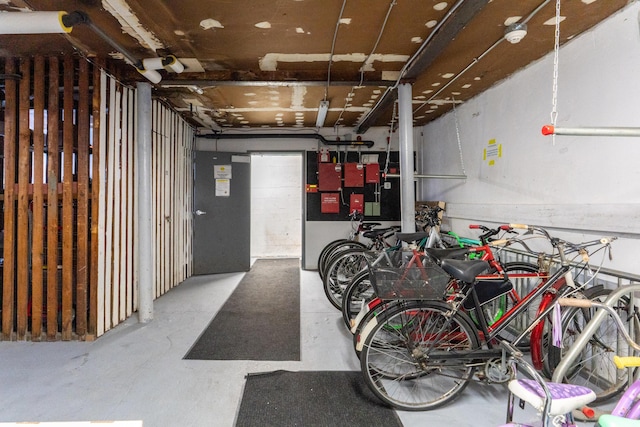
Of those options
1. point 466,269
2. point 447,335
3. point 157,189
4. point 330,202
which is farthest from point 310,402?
point 330,202

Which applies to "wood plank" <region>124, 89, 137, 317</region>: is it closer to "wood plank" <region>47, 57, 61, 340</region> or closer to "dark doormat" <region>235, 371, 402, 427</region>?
"wood plank" <region>47, 57, 61, 340</region>

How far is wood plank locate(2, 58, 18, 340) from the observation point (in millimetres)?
2576

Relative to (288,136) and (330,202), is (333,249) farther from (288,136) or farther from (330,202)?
(288,136)

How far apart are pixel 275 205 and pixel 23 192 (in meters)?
4.26

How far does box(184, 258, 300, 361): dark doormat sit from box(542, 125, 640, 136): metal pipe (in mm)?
2112

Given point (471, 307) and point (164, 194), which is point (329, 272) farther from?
point (164, 194)

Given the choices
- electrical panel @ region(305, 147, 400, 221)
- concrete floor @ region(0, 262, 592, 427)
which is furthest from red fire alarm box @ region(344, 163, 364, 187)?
concrete floor @ region(0, 262, 592, 427)

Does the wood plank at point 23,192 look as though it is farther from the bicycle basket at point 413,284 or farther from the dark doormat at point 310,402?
the bicycle basket at point 413,284

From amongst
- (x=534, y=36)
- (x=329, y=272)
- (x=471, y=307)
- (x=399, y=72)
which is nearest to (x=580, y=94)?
(x=534, y=36)

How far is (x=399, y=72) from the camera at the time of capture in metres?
3.00

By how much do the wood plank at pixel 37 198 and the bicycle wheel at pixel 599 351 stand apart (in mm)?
3717

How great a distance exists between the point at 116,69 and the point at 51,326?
7.38 feet

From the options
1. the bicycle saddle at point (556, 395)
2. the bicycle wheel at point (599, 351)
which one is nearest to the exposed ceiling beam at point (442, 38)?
the bicycle wheel at point (599, 351)

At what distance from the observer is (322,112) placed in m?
4.15
